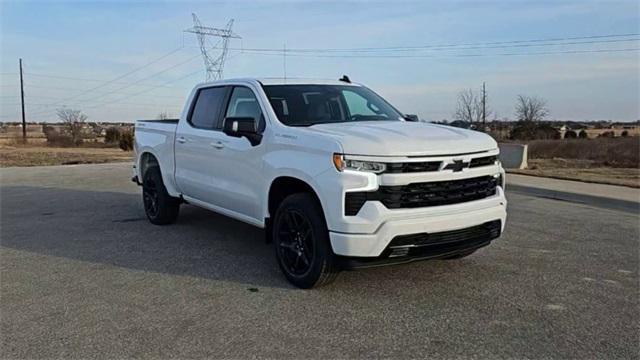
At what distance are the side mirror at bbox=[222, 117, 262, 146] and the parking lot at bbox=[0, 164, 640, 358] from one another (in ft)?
4.28

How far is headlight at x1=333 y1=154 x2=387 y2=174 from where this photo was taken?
4.20m

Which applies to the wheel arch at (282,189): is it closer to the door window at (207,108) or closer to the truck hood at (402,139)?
the truck hood at (402,139)

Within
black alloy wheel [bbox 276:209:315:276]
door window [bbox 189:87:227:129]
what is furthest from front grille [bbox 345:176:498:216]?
door window [bbox 189:87:227:129]

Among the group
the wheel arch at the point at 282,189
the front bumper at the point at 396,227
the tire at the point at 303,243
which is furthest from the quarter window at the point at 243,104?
the front bumper at the point at 396,227

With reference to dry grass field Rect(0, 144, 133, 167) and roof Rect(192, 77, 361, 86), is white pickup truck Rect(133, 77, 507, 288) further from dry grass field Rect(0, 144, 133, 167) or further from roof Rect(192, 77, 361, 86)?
dry grass field Rect(0, 144, 133, 167)

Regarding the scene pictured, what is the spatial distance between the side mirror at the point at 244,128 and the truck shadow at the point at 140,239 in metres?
1.31

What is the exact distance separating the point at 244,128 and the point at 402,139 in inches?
62.9

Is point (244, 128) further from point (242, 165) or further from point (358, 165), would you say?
point (358, 165)

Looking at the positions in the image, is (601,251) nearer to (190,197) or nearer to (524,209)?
(524,209)

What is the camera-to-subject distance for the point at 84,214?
343 inches

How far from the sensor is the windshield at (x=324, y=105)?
5414 millimetres

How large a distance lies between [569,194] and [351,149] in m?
9.71

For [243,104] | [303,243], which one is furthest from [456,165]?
[243,104]

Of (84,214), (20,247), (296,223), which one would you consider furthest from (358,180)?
(84,214)
